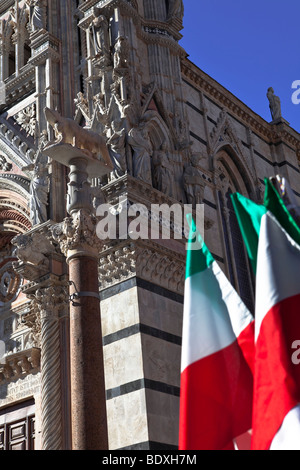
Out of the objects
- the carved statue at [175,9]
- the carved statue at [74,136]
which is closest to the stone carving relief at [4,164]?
the carved statue at [175,9]

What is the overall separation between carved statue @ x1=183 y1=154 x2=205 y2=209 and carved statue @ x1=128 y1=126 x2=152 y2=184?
40.9 inches

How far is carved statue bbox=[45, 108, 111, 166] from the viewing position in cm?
712

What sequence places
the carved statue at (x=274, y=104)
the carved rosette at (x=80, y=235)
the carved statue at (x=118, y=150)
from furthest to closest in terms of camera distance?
1. the carved statue at (x=274, y=104)
2. the carved statue at (x=118, y=150)
3. the carved rosette at (x=80, y=235)

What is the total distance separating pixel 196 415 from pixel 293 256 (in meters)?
1.02

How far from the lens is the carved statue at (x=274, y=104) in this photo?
17016mm

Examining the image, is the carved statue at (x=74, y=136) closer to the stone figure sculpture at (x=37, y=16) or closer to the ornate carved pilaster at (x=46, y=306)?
the ornate carved pilaster at (x=46, y=306)

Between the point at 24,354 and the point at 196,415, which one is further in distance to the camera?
the point at 24,354

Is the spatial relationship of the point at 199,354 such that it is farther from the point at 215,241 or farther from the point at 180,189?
the point at 215,241

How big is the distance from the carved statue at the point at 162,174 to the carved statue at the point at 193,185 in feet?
1.27

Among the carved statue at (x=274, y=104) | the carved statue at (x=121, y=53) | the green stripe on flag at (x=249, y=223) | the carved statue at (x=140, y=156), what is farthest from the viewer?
the carved statue at (x=274, y=104)

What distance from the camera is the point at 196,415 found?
363 centimetres

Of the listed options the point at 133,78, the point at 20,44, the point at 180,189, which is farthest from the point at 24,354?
the point at 20,44
